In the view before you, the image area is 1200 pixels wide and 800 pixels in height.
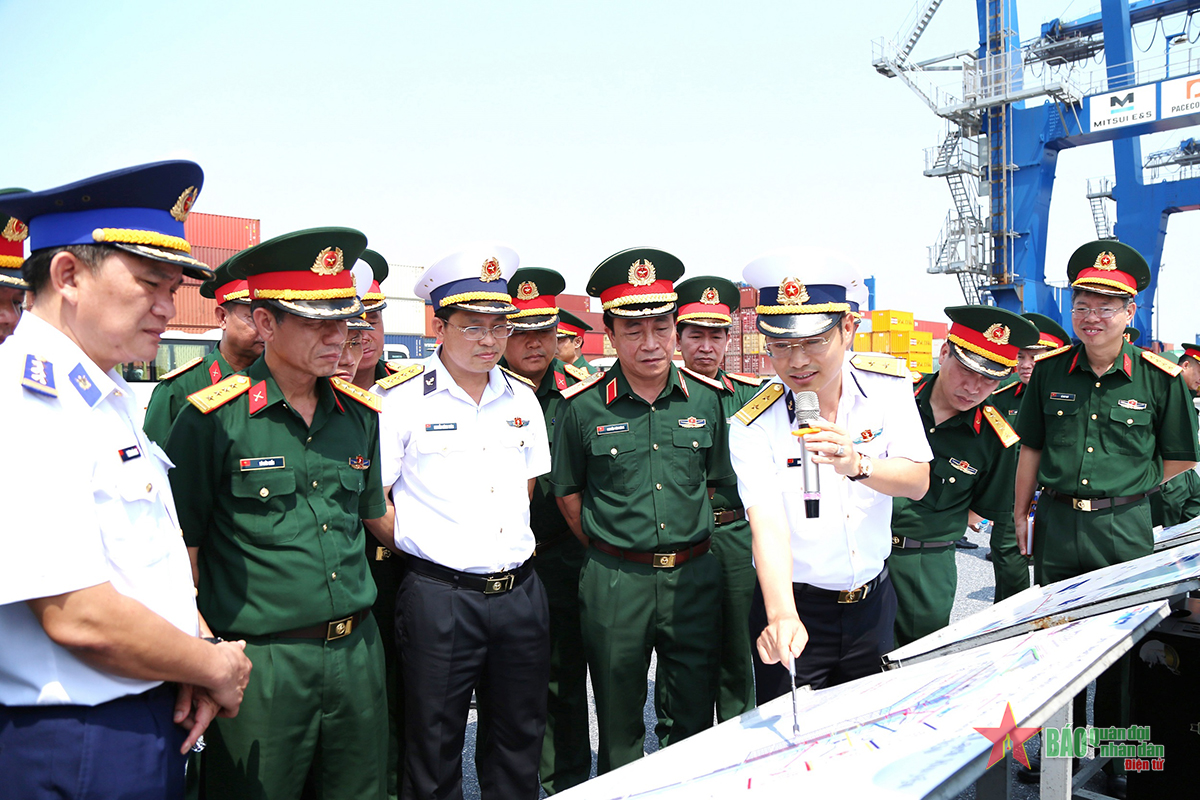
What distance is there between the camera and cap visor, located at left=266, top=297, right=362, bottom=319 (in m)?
2.20

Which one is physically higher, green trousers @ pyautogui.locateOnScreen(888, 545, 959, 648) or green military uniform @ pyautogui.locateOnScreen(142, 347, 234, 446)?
green military uniform @ pyautogui.locateOnScreen(142, 347, 234, 446)

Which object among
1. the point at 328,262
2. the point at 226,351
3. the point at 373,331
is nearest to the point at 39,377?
the point at 328,262

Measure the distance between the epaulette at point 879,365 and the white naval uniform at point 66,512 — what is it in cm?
209

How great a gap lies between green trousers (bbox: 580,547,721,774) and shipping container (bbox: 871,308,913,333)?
18.5 metres

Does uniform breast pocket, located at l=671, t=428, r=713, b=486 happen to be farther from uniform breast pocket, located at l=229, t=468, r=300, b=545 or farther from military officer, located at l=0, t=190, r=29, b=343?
military officer, located at l=0, t=190, r=29, b=343

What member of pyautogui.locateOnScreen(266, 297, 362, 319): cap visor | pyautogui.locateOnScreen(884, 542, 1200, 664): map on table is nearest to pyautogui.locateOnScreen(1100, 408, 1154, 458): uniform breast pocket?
pyautogui.locateOnScreen(884, 542, 1200, 664): map on table

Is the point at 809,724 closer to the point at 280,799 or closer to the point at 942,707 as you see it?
the point at 942,707

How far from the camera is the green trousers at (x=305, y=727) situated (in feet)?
6.88

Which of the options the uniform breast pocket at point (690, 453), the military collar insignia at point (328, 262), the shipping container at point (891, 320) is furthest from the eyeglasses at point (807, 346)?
the shipping container at point (891, 320)

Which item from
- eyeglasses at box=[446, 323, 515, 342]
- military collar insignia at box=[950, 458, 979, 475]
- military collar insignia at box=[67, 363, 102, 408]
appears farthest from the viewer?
military collar insignia at box=[950, 458, 979, 475]

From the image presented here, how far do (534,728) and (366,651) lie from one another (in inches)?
31.8

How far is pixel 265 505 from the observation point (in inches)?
85.7

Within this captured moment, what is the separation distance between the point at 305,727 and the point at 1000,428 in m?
3.17

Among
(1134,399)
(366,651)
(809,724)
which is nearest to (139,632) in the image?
(366,651)
